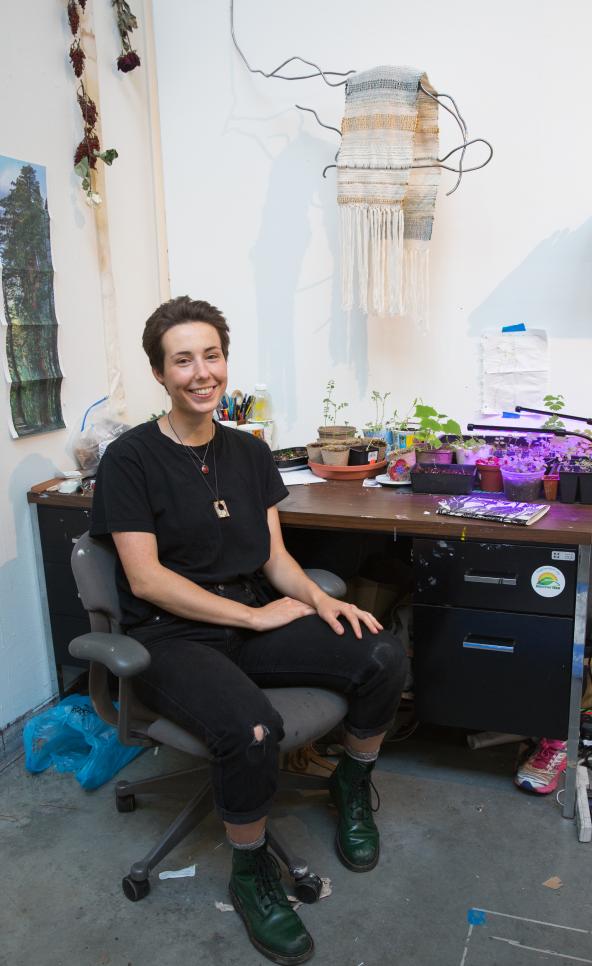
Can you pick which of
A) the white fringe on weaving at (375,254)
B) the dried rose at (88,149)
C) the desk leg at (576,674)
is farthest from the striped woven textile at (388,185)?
the desk leg at (576,674)

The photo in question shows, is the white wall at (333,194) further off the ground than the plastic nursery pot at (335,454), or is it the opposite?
the white wall at (333,194)

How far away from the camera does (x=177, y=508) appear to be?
1.68 m

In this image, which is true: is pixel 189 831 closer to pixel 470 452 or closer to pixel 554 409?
pixel 470 452

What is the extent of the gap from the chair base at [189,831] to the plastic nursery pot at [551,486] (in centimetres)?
Result: 95

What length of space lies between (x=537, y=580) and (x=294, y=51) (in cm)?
186

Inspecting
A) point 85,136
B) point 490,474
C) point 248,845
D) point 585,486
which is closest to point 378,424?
point 490,474

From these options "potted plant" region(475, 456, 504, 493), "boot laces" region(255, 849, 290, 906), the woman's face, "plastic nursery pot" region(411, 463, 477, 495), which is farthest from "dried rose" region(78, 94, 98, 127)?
"boot laces" region(255, 849, 290, 906)

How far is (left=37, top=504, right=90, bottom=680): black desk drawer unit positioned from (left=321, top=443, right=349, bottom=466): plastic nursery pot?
74 centimetres

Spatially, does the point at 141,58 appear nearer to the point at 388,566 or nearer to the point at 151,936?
the point at 388,566

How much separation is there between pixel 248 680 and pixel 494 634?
2.15 feet

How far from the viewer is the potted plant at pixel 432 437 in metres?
2.07

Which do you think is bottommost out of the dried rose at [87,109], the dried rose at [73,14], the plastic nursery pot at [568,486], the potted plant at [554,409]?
the plastic nursery pot at [568,486]

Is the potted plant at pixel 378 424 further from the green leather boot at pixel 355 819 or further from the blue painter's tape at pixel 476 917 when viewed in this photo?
the blue painter's tape at pixel 476 917

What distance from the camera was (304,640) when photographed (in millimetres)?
1696
